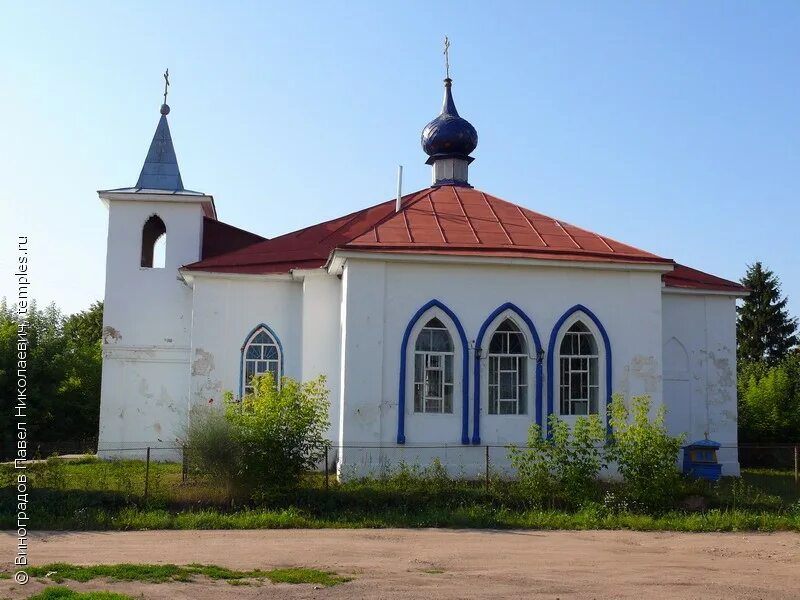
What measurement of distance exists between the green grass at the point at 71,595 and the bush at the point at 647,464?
802cm

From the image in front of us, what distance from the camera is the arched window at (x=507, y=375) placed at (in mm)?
15633

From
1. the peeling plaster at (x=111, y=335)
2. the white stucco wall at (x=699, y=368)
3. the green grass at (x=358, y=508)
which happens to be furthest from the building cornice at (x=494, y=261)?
the peeling plaster at (x=111, y=335)

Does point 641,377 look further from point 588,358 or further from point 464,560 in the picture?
point 464,560

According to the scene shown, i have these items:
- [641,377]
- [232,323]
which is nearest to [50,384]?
[232,323]

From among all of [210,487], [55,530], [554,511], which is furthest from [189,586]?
[554,511]

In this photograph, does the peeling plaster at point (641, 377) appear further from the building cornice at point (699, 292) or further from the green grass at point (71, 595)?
the green grass at point (71, 595)

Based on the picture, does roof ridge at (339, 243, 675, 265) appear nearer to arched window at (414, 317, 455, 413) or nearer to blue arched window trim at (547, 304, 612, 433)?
blue arched window trim at (547, 304, 612, 433)

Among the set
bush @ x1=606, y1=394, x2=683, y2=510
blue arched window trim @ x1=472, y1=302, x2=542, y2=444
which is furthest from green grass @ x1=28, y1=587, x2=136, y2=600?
blue arched window trim @ x1=472, y1=302, x2=542, y2=444

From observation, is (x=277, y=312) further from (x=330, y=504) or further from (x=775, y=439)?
(x=775, y=439)

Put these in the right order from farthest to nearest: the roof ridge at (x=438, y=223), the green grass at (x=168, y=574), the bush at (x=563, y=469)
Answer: the roof ridge at (x=438, y=223), the bush at (x=563, y=469), the green grass at (x=168, y=574)

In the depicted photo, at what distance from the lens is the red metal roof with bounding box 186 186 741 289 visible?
15.8 m

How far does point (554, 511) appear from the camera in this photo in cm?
Answer: 1262

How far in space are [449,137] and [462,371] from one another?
340 inches

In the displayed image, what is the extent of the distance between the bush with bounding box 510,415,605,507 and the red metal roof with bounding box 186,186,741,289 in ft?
12.5
